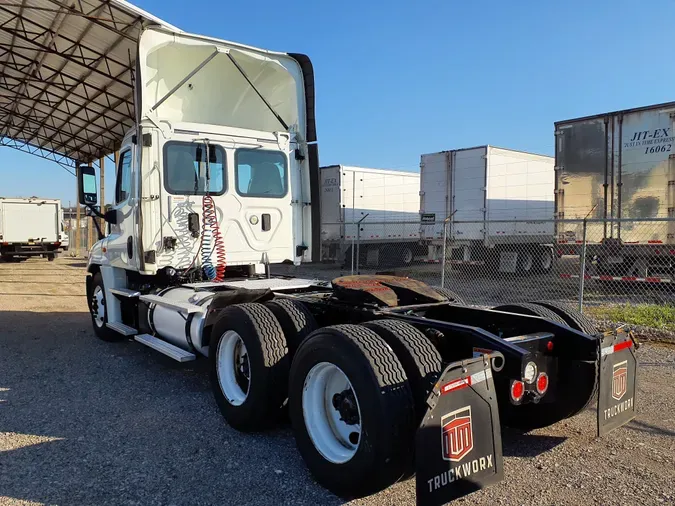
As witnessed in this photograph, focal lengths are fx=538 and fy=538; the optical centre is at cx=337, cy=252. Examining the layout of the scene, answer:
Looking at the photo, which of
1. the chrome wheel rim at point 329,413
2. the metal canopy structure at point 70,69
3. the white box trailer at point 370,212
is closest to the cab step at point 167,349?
the chrome wheel rim at point 329,413

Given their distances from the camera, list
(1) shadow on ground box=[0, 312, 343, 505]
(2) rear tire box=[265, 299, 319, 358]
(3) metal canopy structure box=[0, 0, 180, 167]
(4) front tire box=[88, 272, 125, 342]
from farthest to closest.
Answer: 1. (3) metal canopy structure box=[0, 0, 180, 167]
2. (4) front tire box=[88, 272, 125, 342]
3. (2) rear tire box=[265, 299, 319, 358]
4. (1) shadow on ground box=[0, 312, 343, 505]

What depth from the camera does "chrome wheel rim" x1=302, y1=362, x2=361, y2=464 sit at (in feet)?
11.0

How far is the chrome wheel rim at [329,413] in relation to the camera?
3.36m

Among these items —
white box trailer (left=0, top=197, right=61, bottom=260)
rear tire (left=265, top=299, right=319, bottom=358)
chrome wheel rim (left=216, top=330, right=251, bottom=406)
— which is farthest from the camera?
white box trailer (left=0, top=197, right=61, bottom=260)

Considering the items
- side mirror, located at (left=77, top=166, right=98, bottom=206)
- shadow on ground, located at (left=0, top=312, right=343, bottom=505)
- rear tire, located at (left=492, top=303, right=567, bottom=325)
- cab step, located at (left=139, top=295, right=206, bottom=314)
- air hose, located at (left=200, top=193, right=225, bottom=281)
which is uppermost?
side mirror, located at (left=77, top=166, right=98, bottom=206)

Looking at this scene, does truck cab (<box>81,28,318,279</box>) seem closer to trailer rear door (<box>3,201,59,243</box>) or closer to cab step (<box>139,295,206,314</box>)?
cab step (<box>139,295,206,314</box>)

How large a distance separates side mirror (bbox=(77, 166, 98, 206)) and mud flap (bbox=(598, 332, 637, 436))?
20.3ft

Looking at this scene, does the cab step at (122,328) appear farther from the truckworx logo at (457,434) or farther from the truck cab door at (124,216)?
the truckworx logo at (457,434)

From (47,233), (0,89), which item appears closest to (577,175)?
(0,89)

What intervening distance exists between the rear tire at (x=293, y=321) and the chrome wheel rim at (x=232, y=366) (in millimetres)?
427

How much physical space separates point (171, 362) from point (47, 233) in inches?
864

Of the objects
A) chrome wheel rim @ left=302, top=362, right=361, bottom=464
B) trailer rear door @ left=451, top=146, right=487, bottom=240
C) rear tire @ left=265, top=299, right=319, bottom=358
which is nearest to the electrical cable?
rear tire @ left=265, top=299, right=319, bottom=358

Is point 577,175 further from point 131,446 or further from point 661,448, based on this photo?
point 131,446

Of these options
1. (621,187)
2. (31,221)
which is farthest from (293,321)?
(31,221)
